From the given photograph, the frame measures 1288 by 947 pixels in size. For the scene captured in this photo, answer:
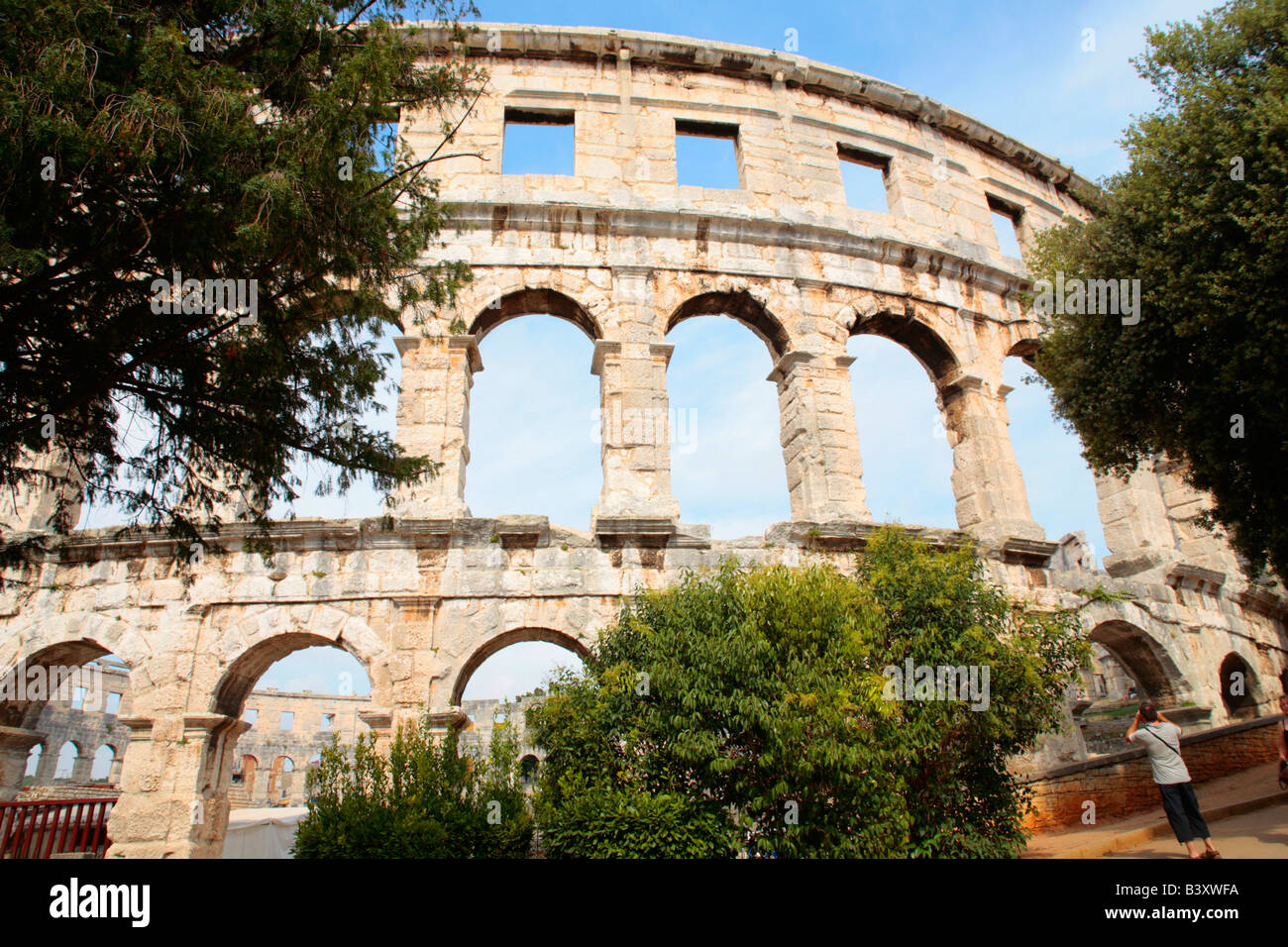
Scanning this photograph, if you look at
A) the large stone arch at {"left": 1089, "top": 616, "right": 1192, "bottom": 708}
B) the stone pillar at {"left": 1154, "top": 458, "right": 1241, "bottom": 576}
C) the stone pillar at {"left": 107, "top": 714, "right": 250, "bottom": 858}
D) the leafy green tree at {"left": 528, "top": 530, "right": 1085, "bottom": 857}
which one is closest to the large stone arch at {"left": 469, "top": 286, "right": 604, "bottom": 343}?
the leafy green tree at {"left": 528, "top": 530, "right": 1085, "bottom": 857}

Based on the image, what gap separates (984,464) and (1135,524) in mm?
3072

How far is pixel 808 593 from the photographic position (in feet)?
20.8

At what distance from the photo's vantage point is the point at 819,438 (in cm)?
1049

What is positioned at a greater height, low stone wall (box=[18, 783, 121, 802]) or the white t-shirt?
the white t-shirt

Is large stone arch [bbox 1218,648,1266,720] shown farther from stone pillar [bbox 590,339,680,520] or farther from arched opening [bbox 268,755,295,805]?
arched opening [bbox 268,755,295,805]

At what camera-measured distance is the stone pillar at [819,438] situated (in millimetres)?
10172

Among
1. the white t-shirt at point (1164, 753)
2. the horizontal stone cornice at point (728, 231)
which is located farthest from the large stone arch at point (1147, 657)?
the horizontal stone cornice at point (728, 231)

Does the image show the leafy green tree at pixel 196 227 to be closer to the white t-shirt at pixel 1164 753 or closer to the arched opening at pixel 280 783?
the white t-shirt at pixel 1164 753

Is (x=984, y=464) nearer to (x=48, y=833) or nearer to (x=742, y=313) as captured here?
(x=742, y=313)

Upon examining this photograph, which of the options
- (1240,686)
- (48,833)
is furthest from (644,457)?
(1240,686)

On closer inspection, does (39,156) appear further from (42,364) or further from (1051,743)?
(1051,743)

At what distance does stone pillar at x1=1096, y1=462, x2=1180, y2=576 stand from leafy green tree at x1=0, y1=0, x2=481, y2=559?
10.9 metres

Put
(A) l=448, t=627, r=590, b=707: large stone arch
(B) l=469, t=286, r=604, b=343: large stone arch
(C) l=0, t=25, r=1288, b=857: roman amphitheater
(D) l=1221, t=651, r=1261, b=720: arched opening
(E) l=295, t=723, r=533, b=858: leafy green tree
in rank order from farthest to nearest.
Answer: (D) l=1221, t=651, r=1261, b=720: arched opening < (B) l=469, t=286, r=604, b=343: large stone arch < (C) l=0, t=25, r=1288, b=857: roman amphitheater < (A) l=448, t=627, r=590, b=707: large stone arch < (E) l=295, t=723, r=533, b=858: leafy green tree

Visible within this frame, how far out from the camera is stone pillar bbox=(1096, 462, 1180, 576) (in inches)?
472
